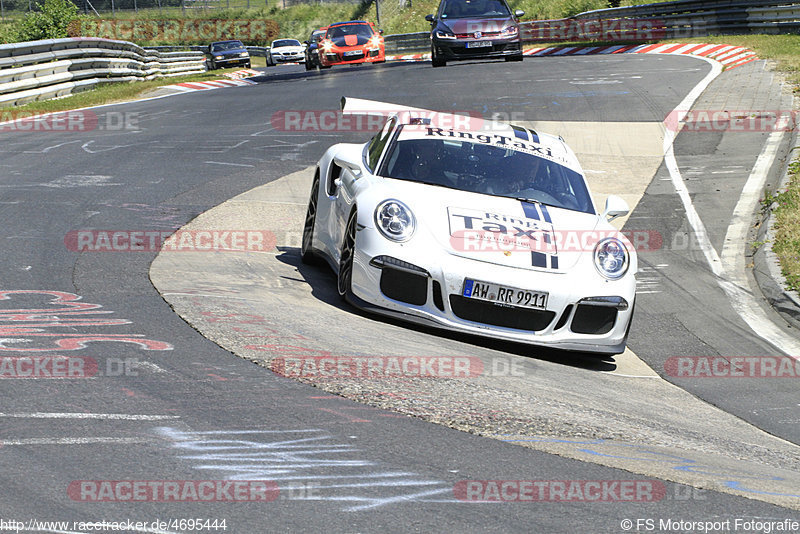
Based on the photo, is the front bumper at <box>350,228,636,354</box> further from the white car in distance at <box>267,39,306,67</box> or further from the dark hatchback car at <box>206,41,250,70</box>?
the white car in distance at <box>267,39,306,67</box>

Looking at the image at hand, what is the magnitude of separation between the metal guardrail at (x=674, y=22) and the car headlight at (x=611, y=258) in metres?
23.8

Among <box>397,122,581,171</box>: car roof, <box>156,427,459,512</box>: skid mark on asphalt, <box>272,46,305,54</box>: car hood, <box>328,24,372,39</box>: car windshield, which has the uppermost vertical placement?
<box>328,24,372,39</box>: car windshield

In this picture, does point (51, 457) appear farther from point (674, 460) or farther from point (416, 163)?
Result: point (416, 163)

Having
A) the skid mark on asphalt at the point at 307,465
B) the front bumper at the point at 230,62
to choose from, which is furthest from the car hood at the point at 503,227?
the front bumper at the point at 230,62

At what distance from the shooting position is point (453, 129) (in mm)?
7855

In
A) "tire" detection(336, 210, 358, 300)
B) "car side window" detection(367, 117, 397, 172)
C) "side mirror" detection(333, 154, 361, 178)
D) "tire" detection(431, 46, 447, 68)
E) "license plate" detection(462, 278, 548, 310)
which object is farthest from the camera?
"tire" detection(431, 46, 447, 68)

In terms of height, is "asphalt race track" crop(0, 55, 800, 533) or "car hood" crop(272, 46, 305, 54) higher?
"car hood" crop(272, 46, 305, 54)

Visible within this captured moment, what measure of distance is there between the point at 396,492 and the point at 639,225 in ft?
26.3

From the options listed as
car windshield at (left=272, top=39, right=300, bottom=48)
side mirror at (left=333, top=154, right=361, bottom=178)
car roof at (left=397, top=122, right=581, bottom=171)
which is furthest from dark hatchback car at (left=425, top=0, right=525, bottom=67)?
car windshield at (left=272, top=39, right=300, bottom=48)

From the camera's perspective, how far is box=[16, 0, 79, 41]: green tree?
31.4 metres

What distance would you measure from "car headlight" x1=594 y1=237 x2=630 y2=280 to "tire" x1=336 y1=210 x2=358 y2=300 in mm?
1612

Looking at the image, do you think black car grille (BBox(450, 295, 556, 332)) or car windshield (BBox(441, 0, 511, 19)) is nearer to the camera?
black car grille (BBox(450, 295, 556, 332))

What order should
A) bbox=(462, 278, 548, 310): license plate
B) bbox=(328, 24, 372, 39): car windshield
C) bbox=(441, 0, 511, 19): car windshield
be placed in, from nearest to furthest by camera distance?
bbox=(462, 278, 548, 310): license plate
bbox=(441, 0, 511, 19): car windshield
bbox=(328, 24, 372, 39): car windshield

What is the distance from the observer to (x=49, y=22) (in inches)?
1244
